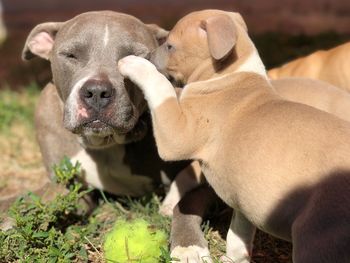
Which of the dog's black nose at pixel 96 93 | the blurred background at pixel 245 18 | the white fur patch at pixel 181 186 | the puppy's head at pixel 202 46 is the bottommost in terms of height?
the blurred background at pixel 245 18

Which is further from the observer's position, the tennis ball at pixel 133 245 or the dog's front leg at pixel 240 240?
the dog's front leg at pixel 240 240

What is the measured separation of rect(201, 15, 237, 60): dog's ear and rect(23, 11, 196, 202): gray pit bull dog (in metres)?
0.75

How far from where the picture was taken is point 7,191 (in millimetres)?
5324

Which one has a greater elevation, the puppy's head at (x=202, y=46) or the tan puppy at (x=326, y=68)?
the puppy's head at (x=202, y=46)

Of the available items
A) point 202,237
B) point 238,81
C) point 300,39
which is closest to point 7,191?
point 202,237

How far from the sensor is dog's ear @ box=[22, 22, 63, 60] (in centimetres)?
485

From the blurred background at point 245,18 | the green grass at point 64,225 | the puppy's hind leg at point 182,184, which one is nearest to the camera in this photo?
the green grass at point 64,225

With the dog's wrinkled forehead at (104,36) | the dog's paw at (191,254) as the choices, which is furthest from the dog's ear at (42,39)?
the dog's paw at (191,254)

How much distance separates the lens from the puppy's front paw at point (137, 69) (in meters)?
3.60

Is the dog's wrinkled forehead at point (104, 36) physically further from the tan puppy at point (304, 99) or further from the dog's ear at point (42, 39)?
the tan puppy at point (304, 99)

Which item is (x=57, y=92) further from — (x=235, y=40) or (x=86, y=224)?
(x=235, y=40)

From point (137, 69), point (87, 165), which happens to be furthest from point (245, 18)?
point (137, 69)

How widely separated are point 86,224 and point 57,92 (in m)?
1.02

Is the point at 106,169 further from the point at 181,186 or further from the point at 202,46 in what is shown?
the point at 202,46
